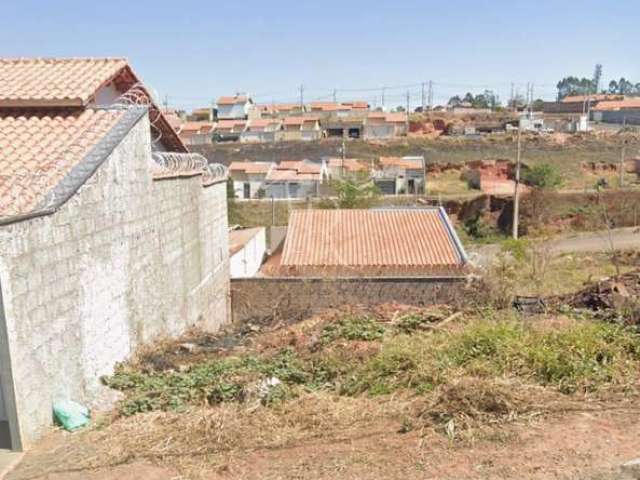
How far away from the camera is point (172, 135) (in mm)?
12297

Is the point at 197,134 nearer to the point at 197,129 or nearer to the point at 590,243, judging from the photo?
the point at 197,129

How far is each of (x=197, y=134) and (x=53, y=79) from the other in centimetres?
6034

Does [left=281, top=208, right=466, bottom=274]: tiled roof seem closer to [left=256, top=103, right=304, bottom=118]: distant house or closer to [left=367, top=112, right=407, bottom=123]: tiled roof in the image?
[left=367, top=112, right=407, bottom=123]: tiled roof

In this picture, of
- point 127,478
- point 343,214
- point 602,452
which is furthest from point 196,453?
point 343,214

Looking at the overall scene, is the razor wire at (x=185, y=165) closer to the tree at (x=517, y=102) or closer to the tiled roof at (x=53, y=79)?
the tiled roof at (x=53, y=79)

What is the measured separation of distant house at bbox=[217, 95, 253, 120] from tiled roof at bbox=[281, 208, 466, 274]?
2619 inches

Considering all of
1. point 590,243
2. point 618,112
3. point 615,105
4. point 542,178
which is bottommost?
point 590,243

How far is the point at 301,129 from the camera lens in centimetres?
6750

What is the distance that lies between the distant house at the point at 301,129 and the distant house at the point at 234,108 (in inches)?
582

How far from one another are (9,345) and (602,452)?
15.7 feet

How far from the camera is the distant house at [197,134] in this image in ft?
213

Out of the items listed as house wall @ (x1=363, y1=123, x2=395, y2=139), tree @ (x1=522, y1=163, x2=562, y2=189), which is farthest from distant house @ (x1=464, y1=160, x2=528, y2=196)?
house wall @ (x1=363, y1=123, x2=395, y2=139)

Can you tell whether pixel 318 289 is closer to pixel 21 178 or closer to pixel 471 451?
pixel 21 178

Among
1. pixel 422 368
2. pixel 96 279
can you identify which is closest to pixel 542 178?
pixel 422 368
